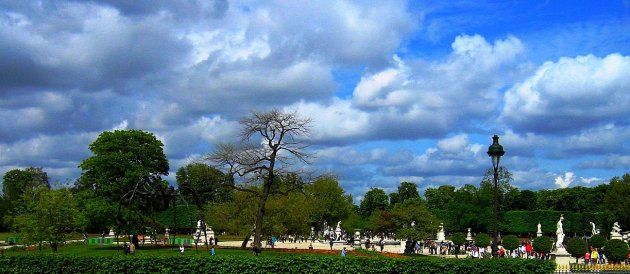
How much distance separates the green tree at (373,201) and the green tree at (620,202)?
5882 cm

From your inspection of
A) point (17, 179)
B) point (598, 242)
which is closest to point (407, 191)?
point (17, 179)

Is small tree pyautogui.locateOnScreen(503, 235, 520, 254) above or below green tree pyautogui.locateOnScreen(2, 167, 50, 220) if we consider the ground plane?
below

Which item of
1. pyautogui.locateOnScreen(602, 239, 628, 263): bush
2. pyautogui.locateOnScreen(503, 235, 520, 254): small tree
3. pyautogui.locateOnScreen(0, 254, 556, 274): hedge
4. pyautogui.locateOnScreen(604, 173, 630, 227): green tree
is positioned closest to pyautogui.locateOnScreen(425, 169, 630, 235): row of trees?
pyautogui.locateOnScreen(604, 173, 630, 227): green tree

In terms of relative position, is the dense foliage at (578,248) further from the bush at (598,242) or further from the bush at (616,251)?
the bush at (598,242)

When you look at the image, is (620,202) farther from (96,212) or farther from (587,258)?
(96,212)

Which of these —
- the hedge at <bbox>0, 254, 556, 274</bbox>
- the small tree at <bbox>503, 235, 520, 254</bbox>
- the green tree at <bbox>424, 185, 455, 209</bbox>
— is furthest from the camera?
the green tree at <bbox>424, 185, 455, 209</bbox>

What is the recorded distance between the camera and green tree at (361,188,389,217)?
14262 cm

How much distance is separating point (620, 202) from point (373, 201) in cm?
6402

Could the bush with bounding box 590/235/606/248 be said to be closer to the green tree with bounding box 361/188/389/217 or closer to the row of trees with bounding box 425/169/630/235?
the row of trees with bounding box 425/169/630/235

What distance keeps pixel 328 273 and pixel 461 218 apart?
73.2m

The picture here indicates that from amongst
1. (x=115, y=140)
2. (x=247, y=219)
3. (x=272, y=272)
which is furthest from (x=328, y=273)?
(x=115, y=140)

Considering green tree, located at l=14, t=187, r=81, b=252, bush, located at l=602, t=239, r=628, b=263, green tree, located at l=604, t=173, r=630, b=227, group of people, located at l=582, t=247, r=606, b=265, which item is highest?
green tree, located at l=604, t=173, r=630, b=227

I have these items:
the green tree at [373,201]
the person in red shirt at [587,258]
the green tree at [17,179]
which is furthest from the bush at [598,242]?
the green tree at [17,179]

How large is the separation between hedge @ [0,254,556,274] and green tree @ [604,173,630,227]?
6693 cm
